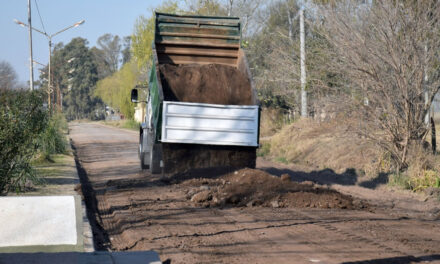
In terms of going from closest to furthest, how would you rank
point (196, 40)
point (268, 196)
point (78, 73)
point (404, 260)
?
point (404, 260)
point (268, 196)
point (196, 40)
point (78, 73)

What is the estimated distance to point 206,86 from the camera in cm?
1443

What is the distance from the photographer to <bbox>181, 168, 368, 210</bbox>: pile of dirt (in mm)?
10734

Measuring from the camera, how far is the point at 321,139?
21641 millimetres

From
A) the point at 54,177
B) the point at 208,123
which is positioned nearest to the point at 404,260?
the point at 208,123

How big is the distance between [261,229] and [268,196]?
2581 millimetres

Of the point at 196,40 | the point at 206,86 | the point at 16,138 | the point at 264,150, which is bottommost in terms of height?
the point at 264,150

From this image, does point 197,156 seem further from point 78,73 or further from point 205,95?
point 78,73

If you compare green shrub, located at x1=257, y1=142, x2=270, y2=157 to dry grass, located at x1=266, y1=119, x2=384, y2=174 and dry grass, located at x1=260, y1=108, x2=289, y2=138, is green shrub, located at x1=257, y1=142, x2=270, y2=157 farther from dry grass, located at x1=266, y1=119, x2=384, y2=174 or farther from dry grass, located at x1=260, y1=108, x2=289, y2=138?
dry grass, located at x1=260, y1=108, x2=289, y2=138

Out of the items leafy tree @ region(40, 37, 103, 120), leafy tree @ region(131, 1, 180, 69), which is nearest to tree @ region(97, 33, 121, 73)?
leafy tree @ region(40, 37, 103, 120)

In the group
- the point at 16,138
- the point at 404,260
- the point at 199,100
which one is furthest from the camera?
the point at 199,100

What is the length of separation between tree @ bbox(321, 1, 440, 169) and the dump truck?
2.71 m

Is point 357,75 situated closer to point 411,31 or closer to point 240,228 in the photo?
point 411,31

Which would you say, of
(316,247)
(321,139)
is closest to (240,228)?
(316,247)

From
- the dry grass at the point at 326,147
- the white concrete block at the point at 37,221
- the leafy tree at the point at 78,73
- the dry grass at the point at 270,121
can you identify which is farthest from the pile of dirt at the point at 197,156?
the leafy tree at the point at 78,73
